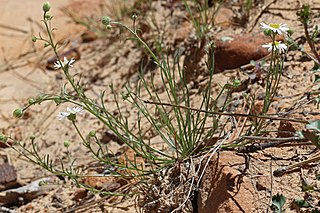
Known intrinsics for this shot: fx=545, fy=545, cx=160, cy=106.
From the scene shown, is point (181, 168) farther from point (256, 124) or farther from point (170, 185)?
point (256, 124)

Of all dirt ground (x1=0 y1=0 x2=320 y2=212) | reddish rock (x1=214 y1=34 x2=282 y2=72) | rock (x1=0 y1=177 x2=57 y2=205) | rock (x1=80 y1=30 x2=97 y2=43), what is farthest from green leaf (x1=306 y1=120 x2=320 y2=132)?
rock (x1=80 y1=30 x2=97 y2=43)

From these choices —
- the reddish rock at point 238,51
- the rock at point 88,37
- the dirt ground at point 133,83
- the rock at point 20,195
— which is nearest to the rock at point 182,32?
the dirt ground at point 133,83

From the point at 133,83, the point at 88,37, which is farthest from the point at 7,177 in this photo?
the point at 88,37

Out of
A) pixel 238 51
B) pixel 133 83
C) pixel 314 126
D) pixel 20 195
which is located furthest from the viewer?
pixel 133 83

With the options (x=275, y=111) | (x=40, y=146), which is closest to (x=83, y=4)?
(x=40, y=146)

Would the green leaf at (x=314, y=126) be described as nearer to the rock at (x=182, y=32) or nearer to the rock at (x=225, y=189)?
the rock at (x=225, y=189)

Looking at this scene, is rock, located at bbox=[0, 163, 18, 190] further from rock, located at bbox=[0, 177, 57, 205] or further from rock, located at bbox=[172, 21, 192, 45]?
rock, located at bbox=[172, 21, 192, 45]

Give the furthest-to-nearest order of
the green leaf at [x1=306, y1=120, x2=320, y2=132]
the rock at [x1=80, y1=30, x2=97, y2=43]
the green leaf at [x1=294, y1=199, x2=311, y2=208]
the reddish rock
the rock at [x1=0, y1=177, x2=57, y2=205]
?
1. the rock at [x1=80, y1=30, x2=97, y2=43]
2. the reddish rock
3. the rock at [x1=0, y1=177, x2=57, y2=205]
4. the green leaf at [x1=294, y1=199, x2=311, y2=208]
5. the green leaf at [x1=306, y1=120, x2=320, y2=132]

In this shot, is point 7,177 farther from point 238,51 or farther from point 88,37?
point 88,37

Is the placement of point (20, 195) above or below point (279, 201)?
below
